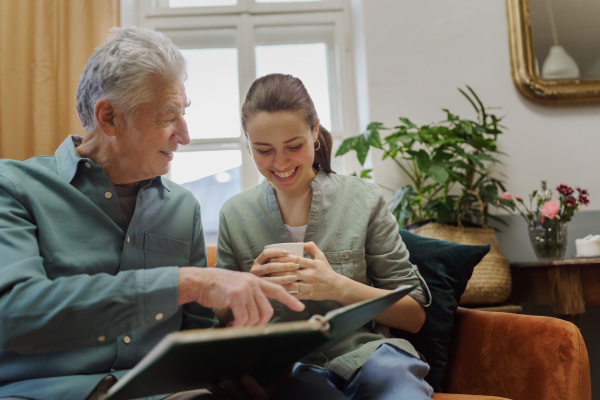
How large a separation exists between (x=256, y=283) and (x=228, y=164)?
1.95 meters

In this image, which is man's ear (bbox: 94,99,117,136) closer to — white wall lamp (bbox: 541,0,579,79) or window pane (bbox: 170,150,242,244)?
window pane (bbox: 170,150,242,244)

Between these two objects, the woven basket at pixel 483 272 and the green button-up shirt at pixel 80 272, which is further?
the woven basket at pixel 483 272

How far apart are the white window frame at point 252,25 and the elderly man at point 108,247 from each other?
1453 mm

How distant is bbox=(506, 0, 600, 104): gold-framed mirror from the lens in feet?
8.39

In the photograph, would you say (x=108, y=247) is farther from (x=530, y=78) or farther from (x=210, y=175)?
(x=530, y=78)

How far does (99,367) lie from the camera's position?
105cm

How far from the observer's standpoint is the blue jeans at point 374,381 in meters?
1.02

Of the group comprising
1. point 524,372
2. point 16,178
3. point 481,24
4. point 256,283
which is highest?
point 481,24

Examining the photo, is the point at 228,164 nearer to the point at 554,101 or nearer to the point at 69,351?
the point at 554,101

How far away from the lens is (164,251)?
4.02 feet

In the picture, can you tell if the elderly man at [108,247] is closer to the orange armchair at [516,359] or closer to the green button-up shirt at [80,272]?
the green button-up shirt at [80,272]

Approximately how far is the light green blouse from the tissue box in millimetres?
1197

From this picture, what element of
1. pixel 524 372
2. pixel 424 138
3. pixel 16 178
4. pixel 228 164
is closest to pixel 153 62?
pixel 16 178

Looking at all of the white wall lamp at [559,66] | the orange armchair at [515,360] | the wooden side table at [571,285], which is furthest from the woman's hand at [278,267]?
the white wall lamp at [559,66]
